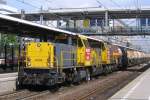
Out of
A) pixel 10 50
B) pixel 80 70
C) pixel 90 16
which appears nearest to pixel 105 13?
pixel 90 16

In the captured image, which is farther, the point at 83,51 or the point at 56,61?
the point at 83,51

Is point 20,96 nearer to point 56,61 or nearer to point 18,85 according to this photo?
point 18,85

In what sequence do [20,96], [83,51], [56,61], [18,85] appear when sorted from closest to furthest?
[20,96] → [56,61] → [18,85] → [83,51]

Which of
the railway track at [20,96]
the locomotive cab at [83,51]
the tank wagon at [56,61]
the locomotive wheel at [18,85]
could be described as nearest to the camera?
the railway track at [20,96]

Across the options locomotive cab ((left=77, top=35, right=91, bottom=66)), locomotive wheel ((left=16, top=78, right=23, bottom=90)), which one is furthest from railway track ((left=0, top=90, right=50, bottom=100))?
locomotive cab ((left=77, top=35, right=91, bottom=66))

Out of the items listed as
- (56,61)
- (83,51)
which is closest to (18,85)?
(56,61)

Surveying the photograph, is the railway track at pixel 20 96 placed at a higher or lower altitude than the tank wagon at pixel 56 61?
lower

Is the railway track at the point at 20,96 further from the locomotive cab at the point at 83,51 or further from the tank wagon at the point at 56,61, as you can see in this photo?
the locomotive cab at the point at 83,51

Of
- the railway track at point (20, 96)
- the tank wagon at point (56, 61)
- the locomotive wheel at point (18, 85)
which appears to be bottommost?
the railway track at point (20, 96)

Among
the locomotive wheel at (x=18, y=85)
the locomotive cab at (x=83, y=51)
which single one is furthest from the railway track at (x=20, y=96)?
the locomotive cab at (x=83, y=51)

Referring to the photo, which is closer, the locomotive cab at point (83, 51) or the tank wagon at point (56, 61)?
the tank wagon at point (56, 61)

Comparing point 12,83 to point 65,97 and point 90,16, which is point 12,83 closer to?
point 65,97

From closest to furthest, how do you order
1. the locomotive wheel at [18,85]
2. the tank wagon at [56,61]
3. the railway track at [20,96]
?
the railway track at [20,96] < the tank wagon at [56,61] < the locomotive wheel at [18,85]

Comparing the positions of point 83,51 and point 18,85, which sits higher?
point 83,51
